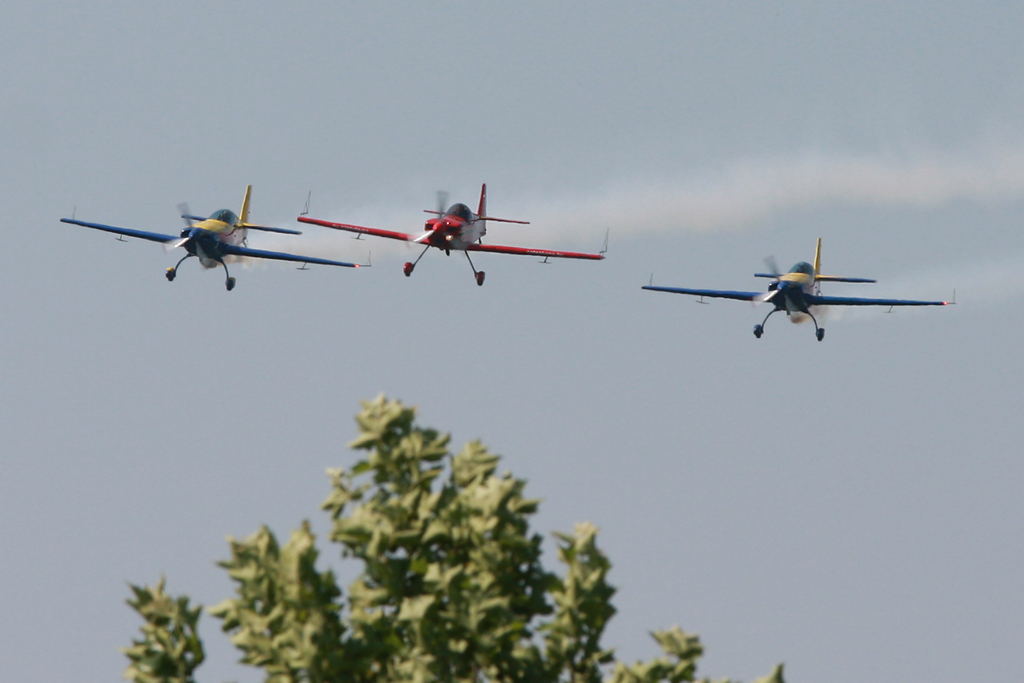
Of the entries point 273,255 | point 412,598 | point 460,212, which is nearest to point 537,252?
point 460,212

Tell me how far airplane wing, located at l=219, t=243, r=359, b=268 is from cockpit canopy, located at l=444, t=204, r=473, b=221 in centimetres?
661

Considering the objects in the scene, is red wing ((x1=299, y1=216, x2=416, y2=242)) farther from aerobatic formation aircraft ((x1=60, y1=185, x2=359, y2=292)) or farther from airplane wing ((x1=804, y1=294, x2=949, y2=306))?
airplane wing ((x1=804, y1=294, x2=949, y2=306))

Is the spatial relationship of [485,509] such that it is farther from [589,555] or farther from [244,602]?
[244,602]

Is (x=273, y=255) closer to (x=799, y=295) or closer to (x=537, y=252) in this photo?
(x=537, y=252)

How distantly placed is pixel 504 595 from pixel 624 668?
212cm

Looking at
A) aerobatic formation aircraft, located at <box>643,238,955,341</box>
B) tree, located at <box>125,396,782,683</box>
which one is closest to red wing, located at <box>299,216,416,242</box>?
aerobatic formation aircraft, located at <box>643,238,955,341</box>

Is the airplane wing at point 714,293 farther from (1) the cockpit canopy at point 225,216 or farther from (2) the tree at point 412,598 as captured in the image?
(2) the tree at point 412,598

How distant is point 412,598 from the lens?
980 inches

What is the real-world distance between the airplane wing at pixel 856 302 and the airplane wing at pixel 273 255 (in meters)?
23.1

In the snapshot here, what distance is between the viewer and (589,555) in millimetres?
24422

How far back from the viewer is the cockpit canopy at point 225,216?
272ft

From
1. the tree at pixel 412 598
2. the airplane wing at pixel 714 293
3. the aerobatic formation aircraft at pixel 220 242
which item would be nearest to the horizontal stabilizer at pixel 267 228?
the aerobatic formation aircraft at pixel 220 242

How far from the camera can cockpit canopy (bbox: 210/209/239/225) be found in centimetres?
8300

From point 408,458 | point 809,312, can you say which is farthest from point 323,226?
point 408,458
